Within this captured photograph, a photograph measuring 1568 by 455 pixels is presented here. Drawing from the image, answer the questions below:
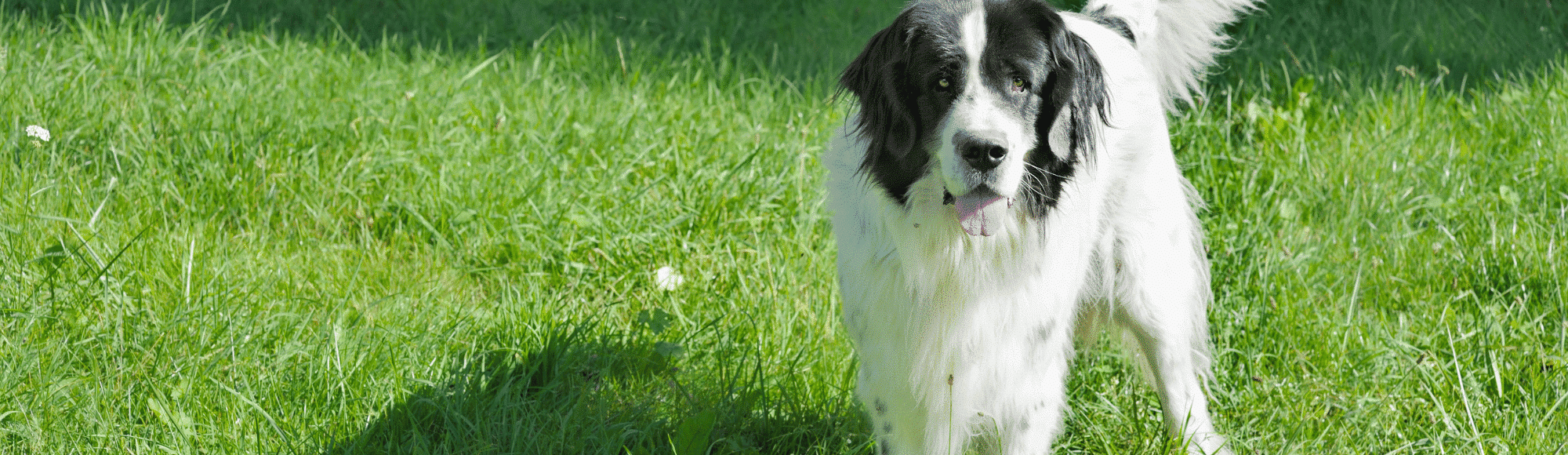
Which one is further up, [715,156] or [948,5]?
[948,5]

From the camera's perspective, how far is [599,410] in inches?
100.0

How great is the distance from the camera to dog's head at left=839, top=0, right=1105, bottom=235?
1834 millimetres

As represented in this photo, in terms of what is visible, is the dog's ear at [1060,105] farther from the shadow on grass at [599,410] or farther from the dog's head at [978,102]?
the shadow on grass at [599,410]

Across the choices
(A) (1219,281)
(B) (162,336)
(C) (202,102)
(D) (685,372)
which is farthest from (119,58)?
(A) (1219,281)

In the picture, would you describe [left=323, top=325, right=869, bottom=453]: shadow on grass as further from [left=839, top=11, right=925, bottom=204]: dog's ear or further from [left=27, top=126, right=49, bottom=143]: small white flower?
[left=27, top=126, right=49, bottom=143]: small white flower

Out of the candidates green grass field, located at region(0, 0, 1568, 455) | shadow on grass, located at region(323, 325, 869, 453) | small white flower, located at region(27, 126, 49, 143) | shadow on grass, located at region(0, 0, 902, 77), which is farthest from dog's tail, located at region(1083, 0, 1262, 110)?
small white flower, located at region(27, 126, 49, 143)

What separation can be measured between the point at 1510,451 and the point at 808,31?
133 inches

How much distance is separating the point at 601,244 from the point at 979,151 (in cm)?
165

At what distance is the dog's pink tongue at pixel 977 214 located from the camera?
6.21 feet

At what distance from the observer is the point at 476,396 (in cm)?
251

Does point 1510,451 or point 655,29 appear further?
point 655,29

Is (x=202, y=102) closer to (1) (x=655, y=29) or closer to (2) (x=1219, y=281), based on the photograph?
(1) (x=655, y=29)

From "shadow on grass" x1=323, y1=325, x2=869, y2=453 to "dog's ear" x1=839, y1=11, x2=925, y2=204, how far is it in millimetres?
681

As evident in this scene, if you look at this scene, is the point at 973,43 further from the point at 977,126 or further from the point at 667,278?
the point at 667,278
